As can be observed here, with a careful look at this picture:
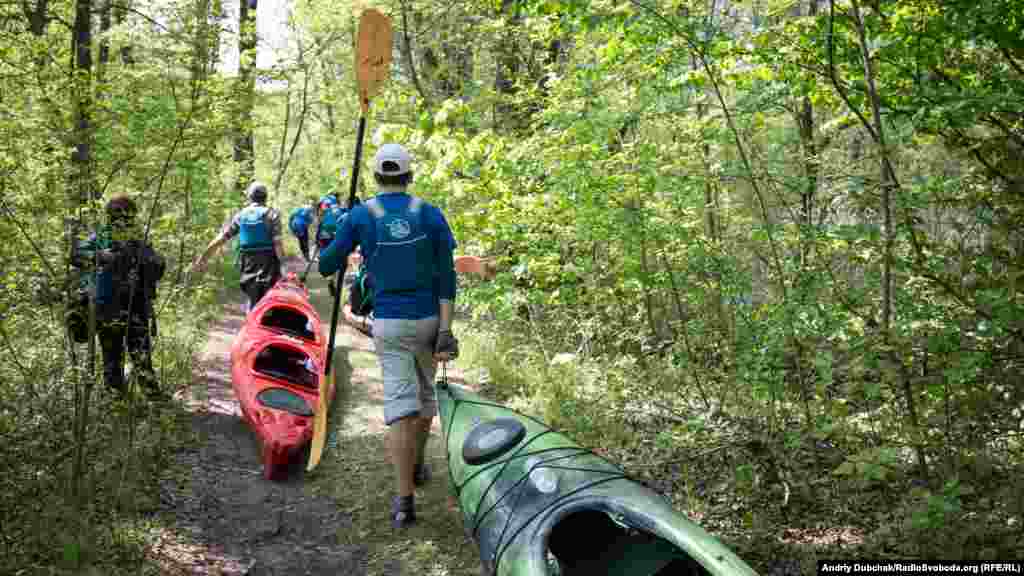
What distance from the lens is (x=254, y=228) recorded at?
770 centimetres

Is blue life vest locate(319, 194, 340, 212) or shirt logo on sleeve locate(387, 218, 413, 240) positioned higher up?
shirt logo on sleeve locate(387, 218, 413, 240)

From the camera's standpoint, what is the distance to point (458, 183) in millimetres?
6555

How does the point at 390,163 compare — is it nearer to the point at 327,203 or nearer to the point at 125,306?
the point at 125,306

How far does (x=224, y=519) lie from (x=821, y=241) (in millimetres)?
3934

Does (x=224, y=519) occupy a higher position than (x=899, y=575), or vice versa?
(x=899, y=575)

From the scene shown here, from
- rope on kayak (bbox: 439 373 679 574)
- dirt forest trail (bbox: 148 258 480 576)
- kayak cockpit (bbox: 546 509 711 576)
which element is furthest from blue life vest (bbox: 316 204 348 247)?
kayak cockpit (bbox: 546 509 711 576)

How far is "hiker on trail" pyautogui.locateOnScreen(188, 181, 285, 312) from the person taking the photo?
7.68 m

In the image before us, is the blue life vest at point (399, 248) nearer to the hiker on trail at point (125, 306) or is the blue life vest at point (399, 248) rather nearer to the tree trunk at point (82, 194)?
the tree trunk at point (82, 194)

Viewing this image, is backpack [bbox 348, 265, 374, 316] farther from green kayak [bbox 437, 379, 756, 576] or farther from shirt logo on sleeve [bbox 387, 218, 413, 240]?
green kayak [bbox 437, 379, 756, 576]

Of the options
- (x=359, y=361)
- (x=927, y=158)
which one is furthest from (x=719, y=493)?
(x=359, y=361)

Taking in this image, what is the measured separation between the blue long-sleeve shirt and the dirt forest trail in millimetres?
1343

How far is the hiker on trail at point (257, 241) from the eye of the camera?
303 inches

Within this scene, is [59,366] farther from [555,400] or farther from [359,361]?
[359,361]

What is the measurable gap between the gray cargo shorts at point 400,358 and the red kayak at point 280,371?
4.91 feet
